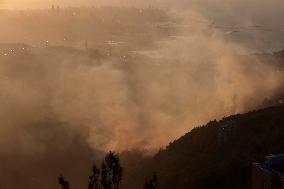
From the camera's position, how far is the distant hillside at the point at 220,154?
116 feet

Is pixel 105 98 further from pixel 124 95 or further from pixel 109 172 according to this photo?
pixel 109 172

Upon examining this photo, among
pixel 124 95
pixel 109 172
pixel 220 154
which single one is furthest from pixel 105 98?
pixel 109 172

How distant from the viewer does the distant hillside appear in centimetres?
3544

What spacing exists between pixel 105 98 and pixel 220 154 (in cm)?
5937

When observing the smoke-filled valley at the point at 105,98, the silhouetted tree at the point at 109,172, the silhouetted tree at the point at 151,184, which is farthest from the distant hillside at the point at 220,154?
the silhouetted tree at the point at 109,172

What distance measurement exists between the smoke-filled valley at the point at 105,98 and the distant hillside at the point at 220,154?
929 centimetres

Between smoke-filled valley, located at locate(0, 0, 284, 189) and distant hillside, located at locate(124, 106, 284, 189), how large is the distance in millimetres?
9290

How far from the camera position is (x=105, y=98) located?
96812 millimetres

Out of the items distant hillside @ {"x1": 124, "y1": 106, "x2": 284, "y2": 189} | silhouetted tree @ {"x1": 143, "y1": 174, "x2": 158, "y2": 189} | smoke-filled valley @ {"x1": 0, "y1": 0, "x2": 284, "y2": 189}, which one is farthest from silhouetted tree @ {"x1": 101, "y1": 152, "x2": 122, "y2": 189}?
smoke-filled valley @ {"x1": 0, "y1": 0, "x2": 284, "y2": 189}

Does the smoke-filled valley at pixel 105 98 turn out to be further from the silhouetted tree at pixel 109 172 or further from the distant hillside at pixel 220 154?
the silhouetted tree at pixel 109 172

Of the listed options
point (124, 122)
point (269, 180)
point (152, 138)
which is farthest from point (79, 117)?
point (269, 180)

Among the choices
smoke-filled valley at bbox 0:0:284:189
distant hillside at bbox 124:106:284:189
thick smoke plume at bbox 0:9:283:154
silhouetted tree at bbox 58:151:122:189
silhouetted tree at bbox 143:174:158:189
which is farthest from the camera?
thick smoke plume at bbox 0:9:283:154

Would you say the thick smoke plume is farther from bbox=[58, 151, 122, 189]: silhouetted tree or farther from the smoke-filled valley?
bbox=[58, 151, 122, 189]: silhouetted tree

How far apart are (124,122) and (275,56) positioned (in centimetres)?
3306
